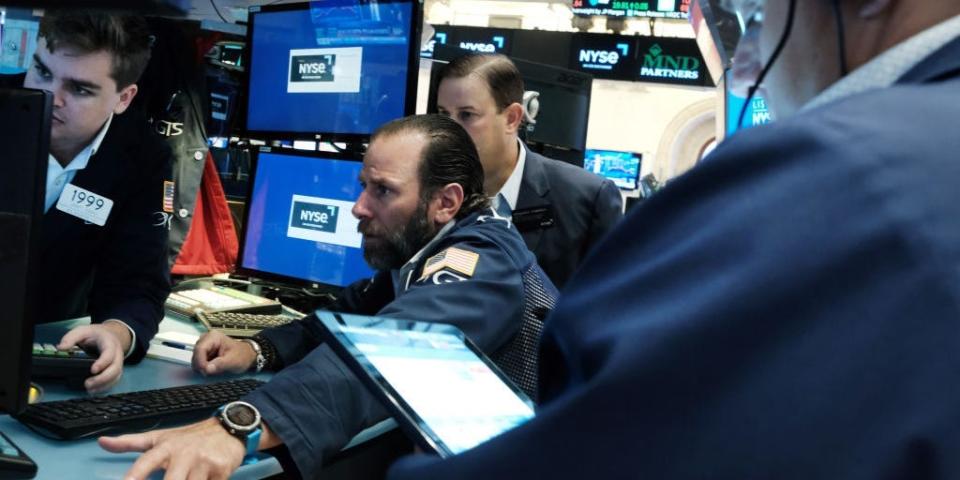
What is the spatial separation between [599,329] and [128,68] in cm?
151

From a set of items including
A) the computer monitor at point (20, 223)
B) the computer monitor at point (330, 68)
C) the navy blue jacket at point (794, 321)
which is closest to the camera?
the navy blue jacket at point (794, 321)

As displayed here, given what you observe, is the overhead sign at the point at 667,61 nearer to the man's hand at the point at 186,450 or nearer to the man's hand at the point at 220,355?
the man's hand at the point at 220,355

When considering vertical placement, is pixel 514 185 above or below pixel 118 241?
above

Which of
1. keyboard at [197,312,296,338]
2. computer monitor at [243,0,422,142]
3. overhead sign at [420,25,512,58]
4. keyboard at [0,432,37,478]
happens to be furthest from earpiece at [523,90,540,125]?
overhead sign at [420,25,512,58]

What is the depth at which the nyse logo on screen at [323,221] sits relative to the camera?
1984mm

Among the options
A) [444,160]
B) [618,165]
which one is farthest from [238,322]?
[618,165]

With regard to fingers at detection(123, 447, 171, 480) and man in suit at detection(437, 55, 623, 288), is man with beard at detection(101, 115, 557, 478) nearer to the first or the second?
fingers at detection(123, 447, 171, 480)

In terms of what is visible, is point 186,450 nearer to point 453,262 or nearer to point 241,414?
point 241,414

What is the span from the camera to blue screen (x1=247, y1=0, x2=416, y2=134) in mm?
1889

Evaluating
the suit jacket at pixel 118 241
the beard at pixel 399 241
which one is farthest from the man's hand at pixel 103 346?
the beard at pixel 399 241

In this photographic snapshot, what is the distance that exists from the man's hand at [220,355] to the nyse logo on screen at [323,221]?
1.66 ft

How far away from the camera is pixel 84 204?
1646 mm

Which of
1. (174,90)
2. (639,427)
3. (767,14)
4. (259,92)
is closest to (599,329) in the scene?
(639,427)

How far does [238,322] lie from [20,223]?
96 centimetres
